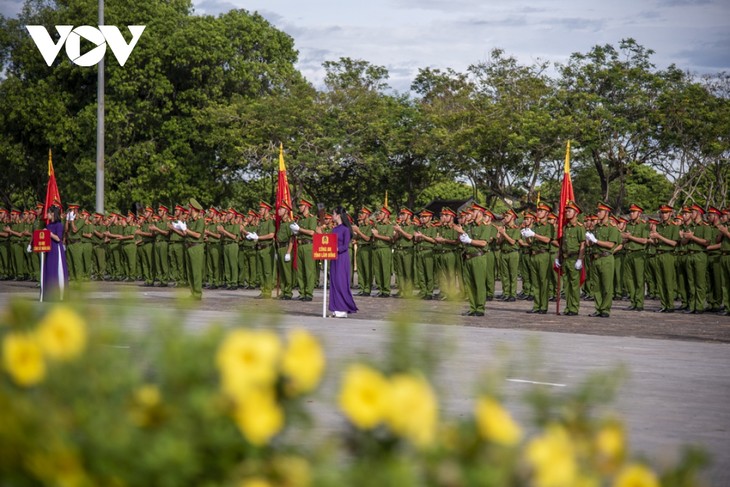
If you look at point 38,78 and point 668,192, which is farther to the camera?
point 668,192

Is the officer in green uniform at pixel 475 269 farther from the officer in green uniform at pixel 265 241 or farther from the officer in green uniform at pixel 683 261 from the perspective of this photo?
the officer in green uniform at pixel 265 241

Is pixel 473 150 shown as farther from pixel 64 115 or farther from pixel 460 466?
pixel 460 466

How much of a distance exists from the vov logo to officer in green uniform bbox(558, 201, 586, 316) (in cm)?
2916

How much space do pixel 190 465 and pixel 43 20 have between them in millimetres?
59454

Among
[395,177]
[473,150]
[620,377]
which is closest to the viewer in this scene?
[620,377]

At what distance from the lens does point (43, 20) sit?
58844mm

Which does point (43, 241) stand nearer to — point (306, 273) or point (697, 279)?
point (306, 273)

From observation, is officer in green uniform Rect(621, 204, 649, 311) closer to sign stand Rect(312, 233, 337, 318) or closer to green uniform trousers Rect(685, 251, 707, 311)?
green uniform trousers Rect(685, 251, 707, 311)

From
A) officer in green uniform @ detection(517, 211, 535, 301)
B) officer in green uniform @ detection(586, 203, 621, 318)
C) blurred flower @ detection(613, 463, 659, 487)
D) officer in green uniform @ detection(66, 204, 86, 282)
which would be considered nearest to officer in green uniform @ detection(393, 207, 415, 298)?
officer in green uniform @ detection(517, 211, 535, 301)

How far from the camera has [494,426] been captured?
2.63 m

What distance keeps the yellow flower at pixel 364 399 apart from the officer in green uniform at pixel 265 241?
25.9 m

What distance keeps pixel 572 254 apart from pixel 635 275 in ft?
10.1

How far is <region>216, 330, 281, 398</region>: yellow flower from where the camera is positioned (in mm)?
2527

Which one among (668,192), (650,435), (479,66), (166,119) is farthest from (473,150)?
(650,435)
